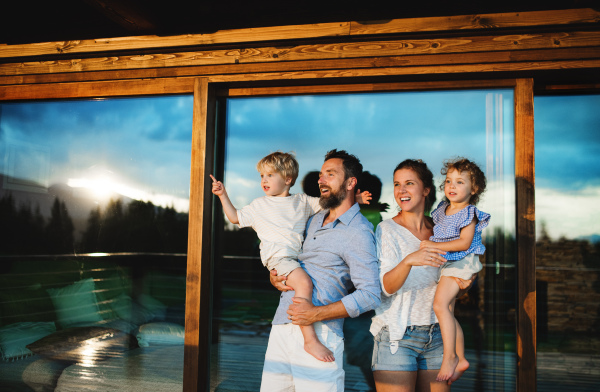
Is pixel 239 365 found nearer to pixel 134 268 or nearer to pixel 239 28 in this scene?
pixel 134 268

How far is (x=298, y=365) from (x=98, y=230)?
185 cm

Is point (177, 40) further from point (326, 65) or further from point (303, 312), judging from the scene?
point (303, 312)

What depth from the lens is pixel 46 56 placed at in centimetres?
305

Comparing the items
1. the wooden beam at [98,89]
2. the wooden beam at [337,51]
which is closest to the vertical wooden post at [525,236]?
the wooden beam at [337,51]

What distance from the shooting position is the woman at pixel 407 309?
2146 mm

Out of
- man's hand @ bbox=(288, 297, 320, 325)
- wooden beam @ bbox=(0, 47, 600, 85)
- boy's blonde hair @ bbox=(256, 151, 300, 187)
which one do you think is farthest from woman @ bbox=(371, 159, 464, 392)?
wooden beam @ bbox=(0, 47, 600, 85)

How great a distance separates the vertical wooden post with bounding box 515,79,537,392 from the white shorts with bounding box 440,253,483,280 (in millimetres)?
364

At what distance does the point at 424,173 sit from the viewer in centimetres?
247

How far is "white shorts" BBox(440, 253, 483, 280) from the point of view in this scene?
2.19 m

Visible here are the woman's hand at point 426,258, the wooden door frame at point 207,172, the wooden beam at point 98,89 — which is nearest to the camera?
the woman's hand at point 426,258

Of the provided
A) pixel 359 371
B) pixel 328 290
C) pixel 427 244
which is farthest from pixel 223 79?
pixel 359 371

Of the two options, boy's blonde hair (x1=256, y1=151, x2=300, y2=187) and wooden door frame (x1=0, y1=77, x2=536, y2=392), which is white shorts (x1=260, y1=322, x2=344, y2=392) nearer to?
wooden door frame (x1=0, y1=77, x2=536, y2=392)

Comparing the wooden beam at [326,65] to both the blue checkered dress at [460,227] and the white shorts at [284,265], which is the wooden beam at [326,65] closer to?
the blue checkered dress at [460,227]

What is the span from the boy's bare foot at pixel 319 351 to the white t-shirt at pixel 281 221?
471 millimetres
